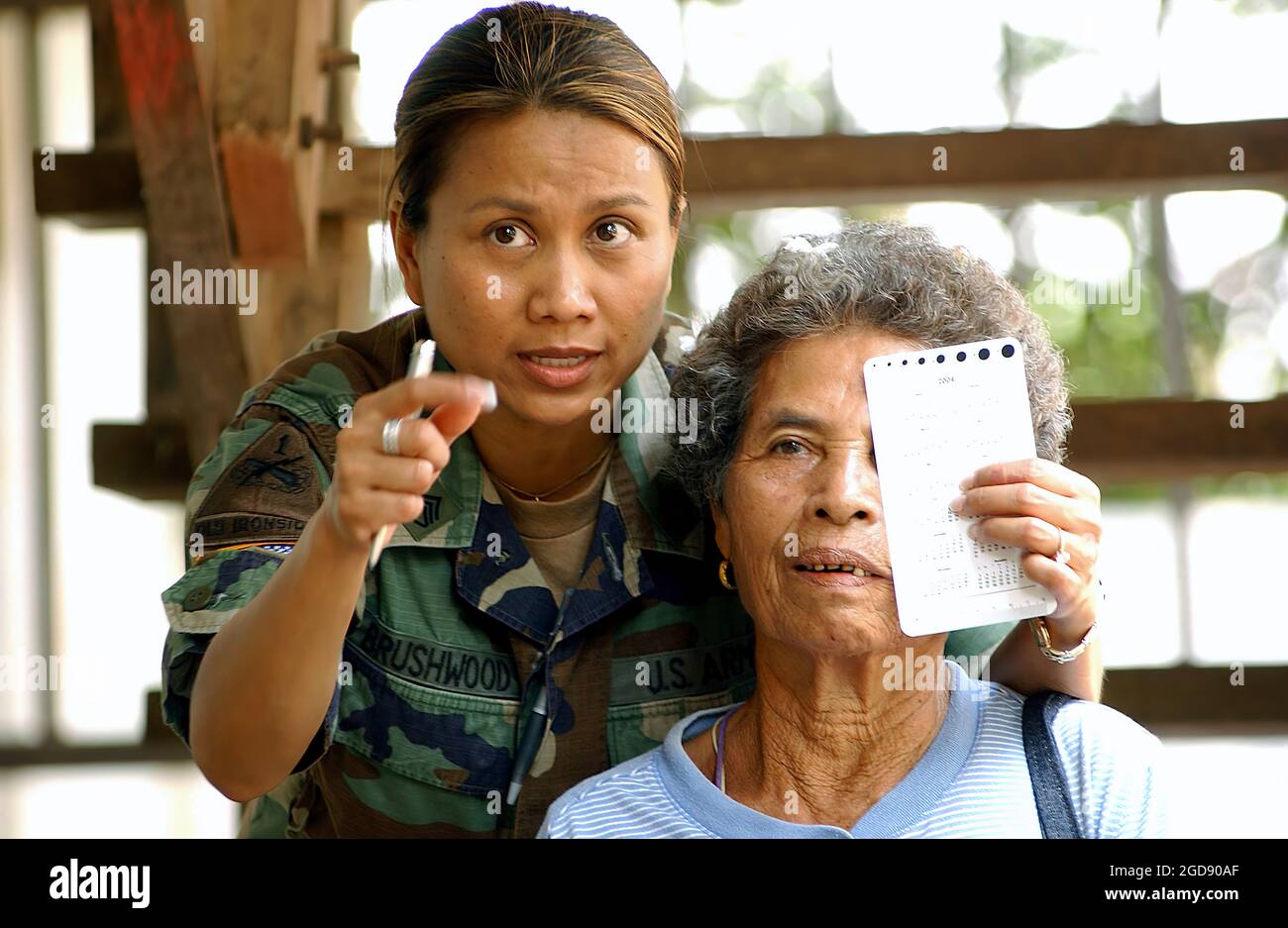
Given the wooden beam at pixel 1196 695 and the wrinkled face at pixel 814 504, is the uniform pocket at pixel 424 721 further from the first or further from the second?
the wooden beam at pixel 1196 695

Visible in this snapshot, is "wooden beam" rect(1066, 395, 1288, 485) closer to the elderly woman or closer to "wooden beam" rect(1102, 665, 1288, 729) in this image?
"wooden beam" rect(1102, 665, 1288, 729)

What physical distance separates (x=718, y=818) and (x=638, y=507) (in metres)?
0.43

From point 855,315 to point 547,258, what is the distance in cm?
35

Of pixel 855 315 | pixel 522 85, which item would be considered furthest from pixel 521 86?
pixel 855 315

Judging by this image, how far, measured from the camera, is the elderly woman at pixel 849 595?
1.37 meters

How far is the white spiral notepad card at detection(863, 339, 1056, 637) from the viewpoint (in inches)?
54.1

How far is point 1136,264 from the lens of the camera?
4.71 m

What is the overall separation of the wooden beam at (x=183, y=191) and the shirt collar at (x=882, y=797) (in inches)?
51.0

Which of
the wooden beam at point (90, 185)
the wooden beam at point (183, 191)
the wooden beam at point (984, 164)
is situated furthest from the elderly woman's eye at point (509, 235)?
the wooden beam at point (90, 185)

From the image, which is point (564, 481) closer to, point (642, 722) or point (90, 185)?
point (642, 722)

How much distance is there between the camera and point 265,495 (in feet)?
4.89

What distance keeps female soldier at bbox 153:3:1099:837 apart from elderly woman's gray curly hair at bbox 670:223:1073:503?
0.11 metres

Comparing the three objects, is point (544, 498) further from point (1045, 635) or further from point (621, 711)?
point (1045, 635)

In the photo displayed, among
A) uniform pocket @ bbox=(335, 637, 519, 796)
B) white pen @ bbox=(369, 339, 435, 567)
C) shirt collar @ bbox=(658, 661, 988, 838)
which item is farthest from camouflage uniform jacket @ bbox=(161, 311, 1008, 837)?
white pen @ bbox=(369, 339, 435, 567)
